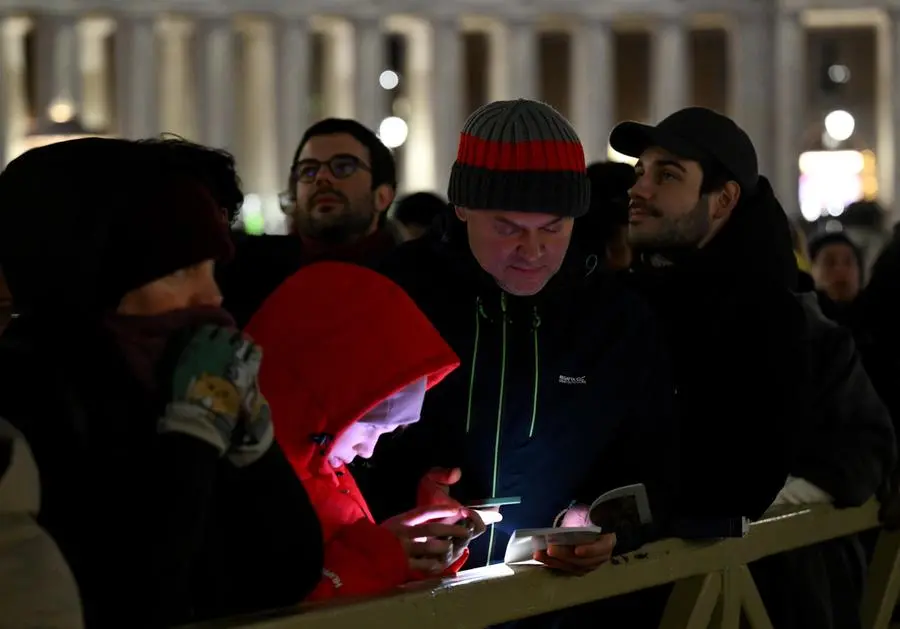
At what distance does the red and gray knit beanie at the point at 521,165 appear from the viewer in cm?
584

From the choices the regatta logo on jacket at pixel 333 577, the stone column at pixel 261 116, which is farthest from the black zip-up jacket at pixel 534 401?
the stone column at pixel 261 116

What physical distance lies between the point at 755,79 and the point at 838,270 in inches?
2100

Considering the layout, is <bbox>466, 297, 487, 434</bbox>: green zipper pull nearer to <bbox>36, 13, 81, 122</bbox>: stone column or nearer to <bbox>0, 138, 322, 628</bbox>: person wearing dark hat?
<bbox>0, 138, 322, 628</bbox>: person wearing dark hat

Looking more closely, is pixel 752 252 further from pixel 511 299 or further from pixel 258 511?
pixel 258 511

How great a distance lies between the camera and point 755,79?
66.7 m

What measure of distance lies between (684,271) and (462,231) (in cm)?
116

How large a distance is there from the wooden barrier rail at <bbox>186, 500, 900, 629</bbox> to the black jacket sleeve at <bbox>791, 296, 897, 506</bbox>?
158 mm

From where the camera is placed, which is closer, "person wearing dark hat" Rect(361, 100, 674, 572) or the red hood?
the red hood

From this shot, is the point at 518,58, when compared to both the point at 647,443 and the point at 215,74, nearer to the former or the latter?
the point at 215,74

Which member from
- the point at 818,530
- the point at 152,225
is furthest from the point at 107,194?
the point at 818,530

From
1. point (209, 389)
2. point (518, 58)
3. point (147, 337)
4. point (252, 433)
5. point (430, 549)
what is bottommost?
point (430, 549)

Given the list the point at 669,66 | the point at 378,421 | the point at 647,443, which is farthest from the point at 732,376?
the point at 669,66

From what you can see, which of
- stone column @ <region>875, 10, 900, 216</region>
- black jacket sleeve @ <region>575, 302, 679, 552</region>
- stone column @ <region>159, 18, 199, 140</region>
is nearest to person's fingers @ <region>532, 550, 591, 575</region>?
black jacket sleeve @ <region>575, 302, 679, 552</region>

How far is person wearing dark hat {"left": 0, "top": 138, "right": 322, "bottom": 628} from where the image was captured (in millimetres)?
4305
